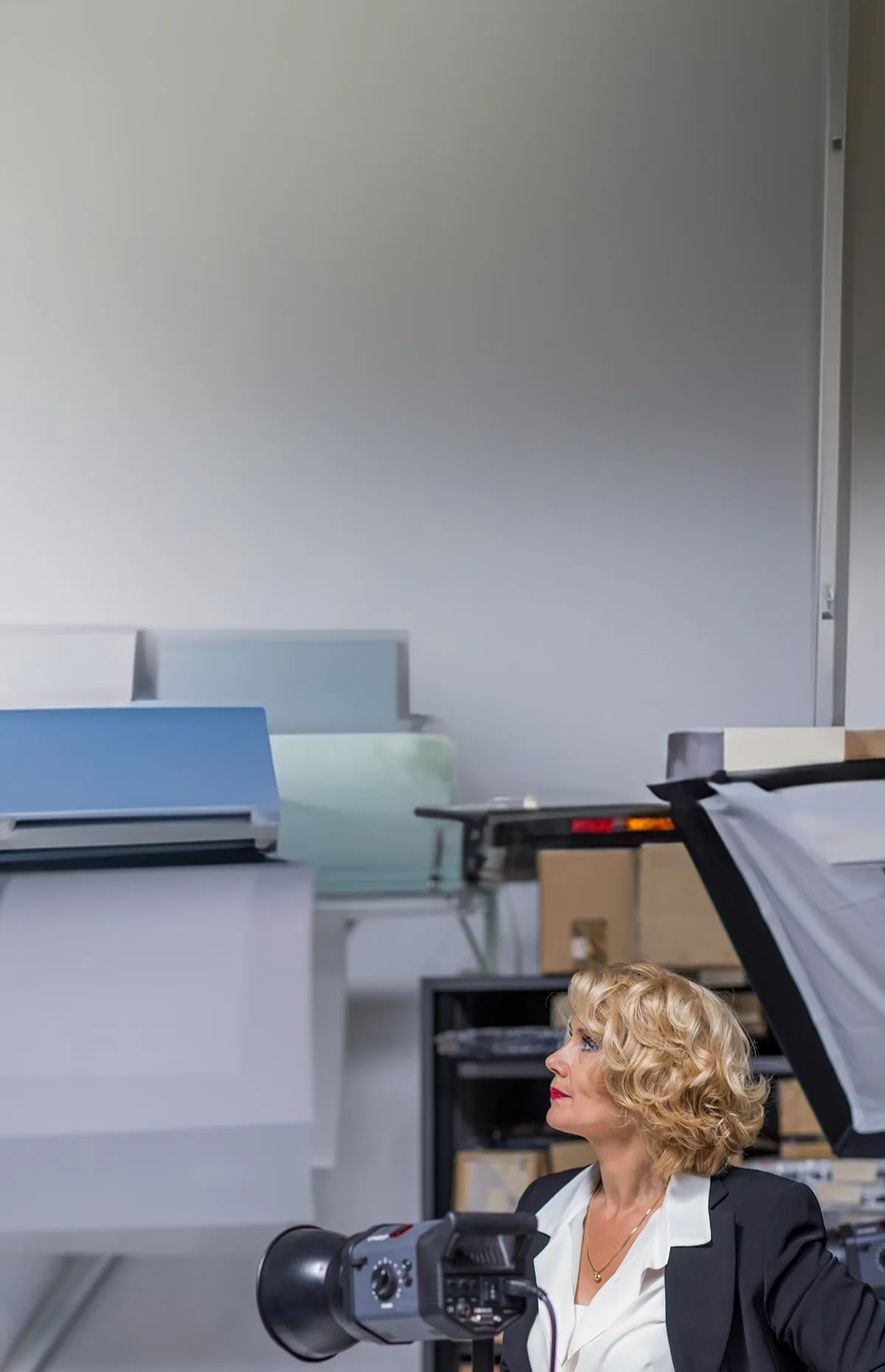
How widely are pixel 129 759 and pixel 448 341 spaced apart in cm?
150

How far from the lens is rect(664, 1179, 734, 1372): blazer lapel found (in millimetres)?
1022

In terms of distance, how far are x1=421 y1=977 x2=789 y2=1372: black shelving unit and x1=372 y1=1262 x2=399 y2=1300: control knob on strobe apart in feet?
5.19

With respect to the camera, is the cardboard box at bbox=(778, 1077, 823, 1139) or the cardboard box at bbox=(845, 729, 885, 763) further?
the cardboard box at bbox=(778, 1077, 823, 1139)

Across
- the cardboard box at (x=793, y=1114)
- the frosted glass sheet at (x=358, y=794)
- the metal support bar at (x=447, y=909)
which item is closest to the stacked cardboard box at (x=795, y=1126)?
the cardboard box at (x=793, y=1114)

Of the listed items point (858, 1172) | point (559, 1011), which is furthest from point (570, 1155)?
point (858, 1172)

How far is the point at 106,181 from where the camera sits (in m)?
2.49

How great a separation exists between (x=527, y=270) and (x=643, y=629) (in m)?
0.79

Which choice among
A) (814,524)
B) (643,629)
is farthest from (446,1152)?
(814,524)

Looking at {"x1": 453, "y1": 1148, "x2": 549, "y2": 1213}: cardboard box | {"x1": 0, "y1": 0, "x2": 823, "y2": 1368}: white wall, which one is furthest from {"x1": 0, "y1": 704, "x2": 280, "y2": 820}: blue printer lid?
A: {"x1": 453, "y1": 1148, "x2": 549, "y2": 1213}: cardboard box

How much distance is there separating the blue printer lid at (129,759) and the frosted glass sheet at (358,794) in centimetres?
22

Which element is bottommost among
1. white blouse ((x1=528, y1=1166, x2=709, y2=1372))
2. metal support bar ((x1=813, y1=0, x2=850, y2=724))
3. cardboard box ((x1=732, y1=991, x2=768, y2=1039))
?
cardboard box ((x1=732, y1=991, x2=768, y2=1039))

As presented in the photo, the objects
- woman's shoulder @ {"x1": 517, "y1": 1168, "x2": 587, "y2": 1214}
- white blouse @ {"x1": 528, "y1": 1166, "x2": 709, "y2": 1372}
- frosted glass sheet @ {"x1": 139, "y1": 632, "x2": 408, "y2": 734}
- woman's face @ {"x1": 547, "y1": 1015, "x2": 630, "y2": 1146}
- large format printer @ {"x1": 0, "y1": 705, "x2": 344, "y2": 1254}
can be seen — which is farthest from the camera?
frosted glass sheet @ {"x1": 139, "y1": 632, "x2": 408, "y2": 734}

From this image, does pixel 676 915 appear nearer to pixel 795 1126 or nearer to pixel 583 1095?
pixel 795 1126

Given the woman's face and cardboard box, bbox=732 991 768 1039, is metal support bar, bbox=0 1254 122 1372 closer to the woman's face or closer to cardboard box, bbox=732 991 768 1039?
cardboard box, bbox=732 991 768 1039
